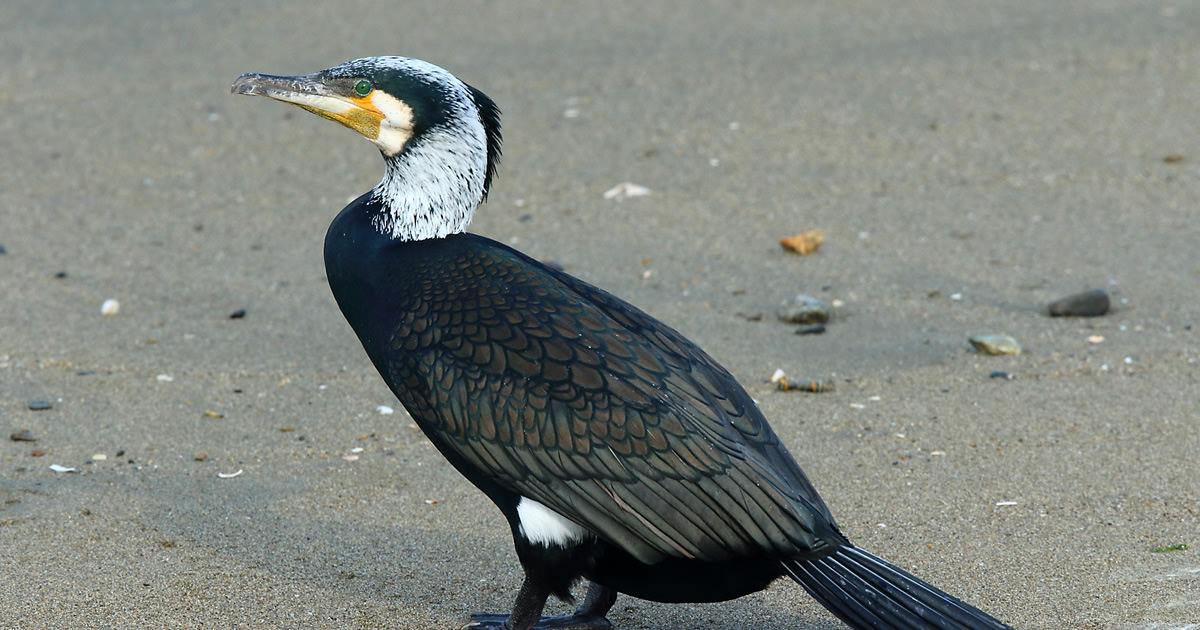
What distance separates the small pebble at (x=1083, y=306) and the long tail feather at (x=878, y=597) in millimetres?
3466

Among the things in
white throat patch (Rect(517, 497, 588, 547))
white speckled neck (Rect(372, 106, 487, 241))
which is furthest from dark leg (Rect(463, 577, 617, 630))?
white speckled neck (Rect(372, 106, 487, 241))

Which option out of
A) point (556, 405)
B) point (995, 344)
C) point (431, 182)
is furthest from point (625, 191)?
point (556, 405)

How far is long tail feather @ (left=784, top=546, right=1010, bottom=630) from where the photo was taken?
3846 millimetres

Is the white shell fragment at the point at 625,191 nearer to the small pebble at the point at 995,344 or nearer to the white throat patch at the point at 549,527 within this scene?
the small pebble at the point at 995,344

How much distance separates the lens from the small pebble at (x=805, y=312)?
23.2 feet

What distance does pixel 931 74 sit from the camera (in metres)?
10.3

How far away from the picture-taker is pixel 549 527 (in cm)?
409

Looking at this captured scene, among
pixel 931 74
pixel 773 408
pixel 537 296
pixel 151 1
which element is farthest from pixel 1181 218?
pixel 151 1

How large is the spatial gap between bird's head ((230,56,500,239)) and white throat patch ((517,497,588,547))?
993 mm

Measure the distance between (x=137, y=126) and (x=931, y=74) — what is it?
19.5 feet

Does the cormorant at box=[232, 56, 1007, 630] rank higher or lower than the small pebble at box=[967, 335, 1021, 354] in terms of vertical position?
higher

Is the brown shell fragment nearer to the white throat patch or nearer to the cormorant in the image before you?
the cormorant

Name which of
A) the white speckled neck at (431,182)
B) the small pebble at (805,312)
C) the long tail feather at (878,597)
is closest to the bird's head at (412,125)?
the white speckled neck at (431,182)

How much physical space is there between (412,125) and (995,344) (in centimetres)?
344
